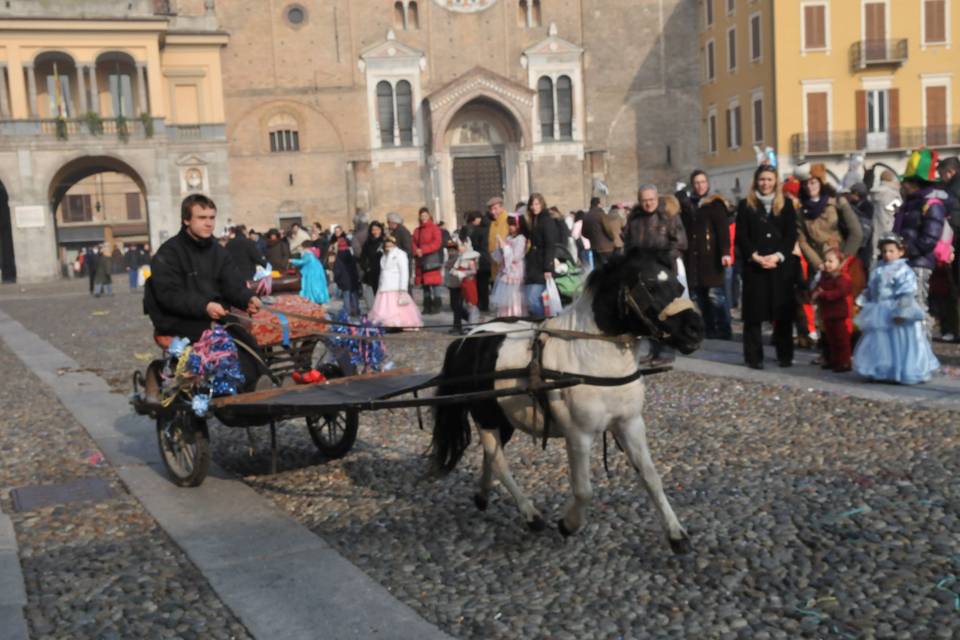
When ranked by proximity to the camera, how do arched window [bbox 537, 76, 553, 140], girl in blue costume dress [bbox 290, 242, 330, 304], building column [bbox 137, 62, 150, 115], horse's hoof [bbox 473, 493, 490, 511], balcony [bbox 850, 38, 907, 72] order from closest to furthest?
horse's hoof [bbox 473, 493, 490, 511] → girl in blue costume dress [bbox 290, 242, 330, 304] → balcony [bbox 850, 38, 907, 72] → building column [bbox 137, 62, 150, 115] → arched window [bbox 537, 76, 553, 140]

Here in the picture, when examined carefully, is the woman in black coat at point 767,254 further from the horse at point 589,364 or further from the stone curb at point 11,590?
the stone curb at point 11,590

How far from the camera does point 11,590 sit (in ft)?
14.3

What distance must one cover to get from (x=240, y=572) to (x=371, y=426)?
3.32 meters

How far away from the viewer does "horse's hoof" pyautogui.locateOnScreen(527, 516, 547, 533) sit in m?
4.86

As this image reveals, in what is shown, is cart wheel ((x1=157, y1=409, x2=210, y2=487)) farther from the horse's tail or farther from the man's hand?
the horse's tail

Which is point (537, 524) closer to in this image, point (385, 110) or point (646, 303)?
point (646, 303)

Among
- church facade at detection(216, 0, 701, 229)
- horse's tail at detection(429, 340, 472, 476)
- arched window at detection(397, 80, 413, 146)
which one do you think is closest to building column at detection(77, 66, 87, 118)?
church facade at detection(216, 0, 701, 229)

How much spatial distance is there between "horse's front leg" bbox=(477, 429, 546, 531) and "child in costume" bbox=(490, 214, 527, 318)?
269 inches

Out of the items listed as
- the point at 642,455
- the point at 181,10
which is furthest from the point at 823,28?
the point at 642,455

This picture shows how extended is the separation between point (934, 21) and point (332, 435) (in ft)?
123

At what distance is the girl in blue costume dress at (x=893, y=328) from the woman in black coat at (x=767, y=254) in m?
0.76

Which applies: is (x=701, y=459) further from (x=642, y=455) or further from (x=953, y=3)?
(x=953, y=3)

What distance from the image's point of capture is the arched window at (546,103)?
43.2 meters

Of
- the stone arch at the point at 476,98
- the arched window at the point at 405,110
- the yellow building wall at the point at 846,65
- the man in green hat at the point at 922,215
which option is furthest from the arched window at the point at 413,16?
the man in green hat at the point at 922,215
